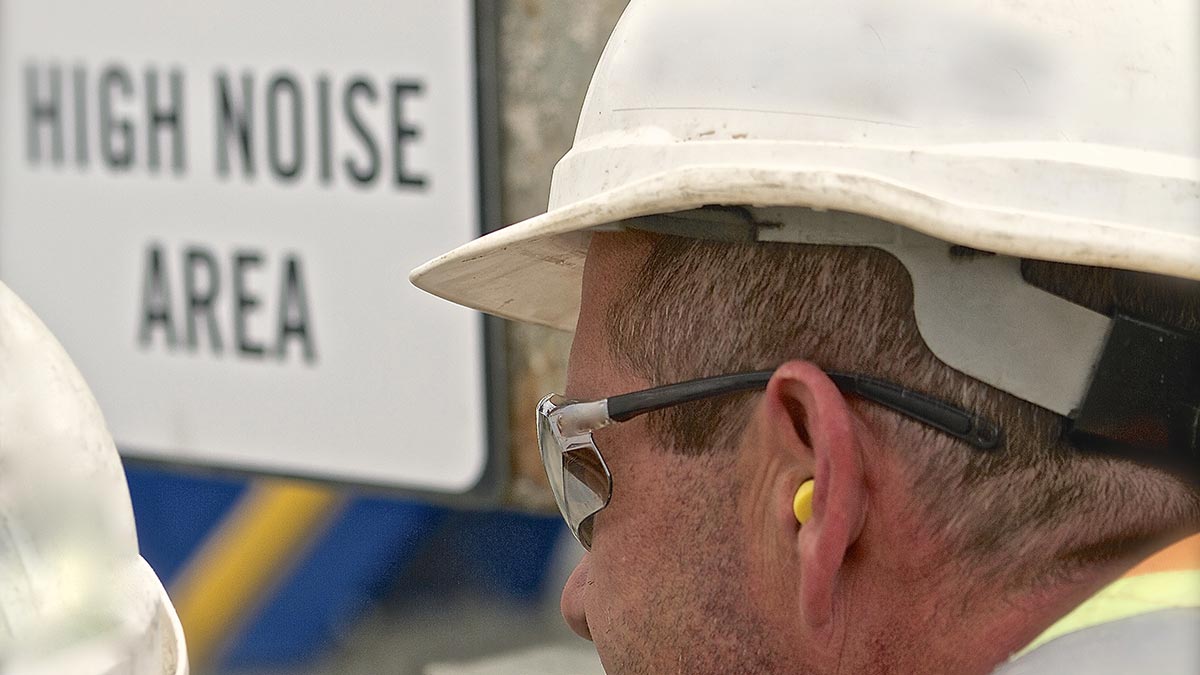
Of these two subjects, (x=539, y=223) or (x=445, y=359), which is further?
(x=445, y=359)

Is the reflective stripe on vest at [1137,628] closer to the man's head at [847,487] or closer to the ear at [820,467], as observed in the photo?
the man's head at [847,487]

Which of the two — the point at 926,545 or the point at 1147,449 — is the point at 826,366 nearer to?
the point at 926,545

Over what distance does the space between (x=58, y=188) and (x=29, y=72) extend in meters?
0.32

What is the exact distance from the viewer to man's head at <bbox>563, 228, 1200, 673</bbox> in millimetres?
1275

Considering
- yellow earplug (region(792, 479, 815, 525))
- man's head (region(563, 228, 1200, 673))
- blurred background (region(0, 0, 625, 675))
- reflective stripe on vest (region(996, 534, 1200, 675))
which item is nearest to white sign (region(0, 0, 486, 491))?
blurred background (region(0, 0, 625, 675))

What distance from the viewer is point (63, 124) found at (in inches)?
152

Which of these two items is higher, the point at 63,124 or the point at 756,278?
the point at 756,278

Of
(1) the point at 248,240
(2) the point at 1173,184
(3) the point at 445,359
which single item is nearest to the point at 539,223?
(2) the point at 1173,184

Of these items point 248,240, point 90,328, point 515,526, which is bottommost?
point 515,526

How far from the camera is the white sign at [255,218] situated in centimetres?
338

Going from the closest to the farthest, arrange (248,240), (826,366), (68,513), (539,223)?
1. (68,513)
2. (826,366)
3. (539,223)
4. (248,240)

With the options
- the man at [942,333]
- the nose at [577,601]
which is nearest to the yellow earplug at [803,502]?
the man at [942,333]

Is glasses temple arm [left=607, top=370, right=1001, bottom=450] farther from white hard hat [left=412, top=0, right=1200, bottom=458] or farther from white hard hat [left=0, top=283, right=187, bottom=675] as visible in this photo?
white hard hat [left=0, top=283, right=187, bottom=675]

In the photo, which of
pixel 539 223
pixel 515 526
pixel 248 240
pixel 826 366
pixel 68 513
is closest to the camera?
pixel 68 513
